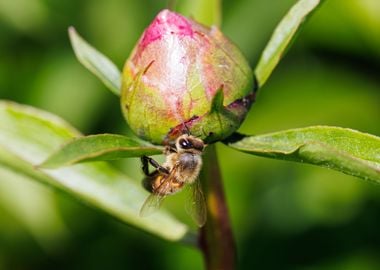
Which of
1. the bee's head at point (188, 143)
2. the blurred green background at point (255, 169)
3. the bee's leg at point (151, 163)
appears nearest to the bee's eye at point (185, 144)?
the bee's head at point (188, 143)

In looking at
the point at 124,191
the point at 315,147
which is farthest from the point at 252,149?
the point at 124,191

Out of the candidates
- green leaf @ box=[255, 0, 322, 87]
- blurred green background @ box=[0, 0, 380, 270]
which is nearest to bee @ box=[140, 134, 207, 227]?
green leaf @ box=[255, 0, 322, 87]

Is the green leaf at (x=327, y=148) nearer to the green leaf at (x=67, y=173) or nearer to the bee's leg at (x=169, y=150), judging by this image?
the bee's leg at (x=169, y=150)

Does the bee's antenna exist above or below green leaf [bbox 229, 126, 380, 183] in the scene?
below

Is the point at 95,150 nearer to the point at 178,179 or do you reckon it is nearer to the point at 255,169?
the point at 178,179

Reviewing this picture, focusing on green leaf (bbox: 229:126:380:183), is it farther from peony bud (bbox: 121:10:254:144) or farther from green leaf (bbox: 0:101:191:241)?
green leaf (bbox: 0:101:191:241)

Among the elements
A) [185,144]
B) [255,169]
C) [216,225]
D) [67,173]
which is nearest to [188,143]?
[185,144]

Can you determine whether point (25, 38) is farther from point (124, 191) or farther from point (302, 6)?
point (302, 6)
